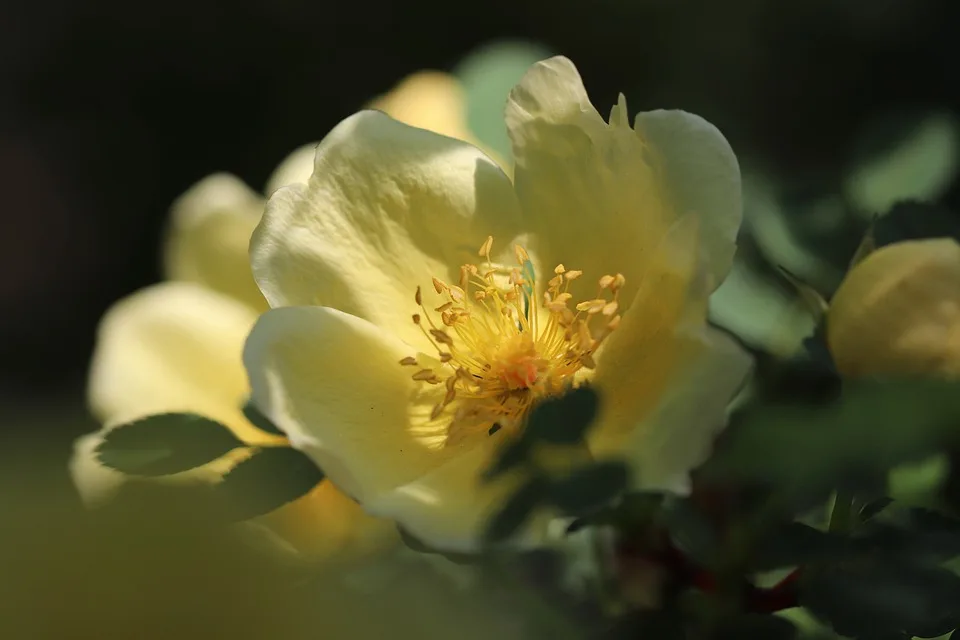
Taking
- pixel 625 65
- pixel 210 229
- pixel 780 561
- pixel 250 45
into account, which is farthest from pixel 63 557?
pixel 250 45

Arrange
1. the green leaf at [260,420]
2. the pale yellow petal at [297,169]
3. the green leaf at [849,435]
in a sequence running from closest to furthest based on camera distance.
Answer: the green leaf at [849,435] → the green leaf at [260,420] → the pale yellow petal at [297,169]

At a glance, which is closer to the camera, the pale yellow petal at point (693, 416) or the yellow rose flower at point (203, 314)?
the pale yellow petal at point (693, 416)

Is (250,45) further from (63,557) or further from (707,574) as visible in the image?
(63,557)

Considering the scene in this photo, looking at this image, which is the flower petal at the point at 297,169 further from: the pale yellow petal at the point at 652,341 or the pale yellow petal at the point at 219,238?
the pale yellow petal at the point at 652,341

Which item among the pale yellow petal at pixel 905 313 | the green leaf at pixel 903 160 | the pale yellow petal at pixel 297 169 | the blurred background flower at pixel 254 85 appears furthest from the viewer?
the blurred background flower at pixel 254 85

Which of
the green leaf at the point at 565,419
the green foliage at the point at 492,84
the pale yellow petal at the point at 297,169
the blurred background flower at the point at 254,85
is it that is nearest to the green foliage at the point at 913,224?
the green leaf at the point at 565,419

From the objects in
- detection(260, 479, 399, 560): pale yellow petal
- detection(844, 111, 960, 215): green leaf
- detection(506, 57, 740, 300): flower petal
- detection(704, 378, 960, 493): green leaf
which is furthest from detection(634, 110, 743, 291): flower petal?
detection(844, 111, 960, 215): green leaf
